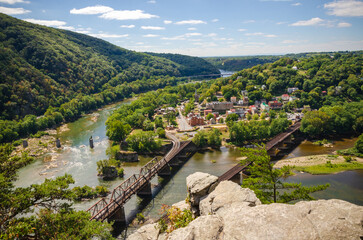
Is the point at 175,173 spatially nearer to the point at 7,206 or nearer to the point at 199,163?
the point at 199,163

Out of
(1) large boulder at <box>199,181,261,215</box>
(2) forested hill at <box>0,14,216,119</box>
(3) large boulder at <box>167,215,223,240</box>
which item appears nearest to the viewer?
(3) large boulder at <box>167,215,223,240</box>

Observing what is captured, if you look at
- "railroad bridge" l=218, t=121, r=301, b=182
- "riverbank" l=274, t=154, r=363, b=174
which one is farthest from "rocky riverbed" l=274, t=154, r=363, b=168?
"railroad bridge" l=218, t=121, r=301, b=182

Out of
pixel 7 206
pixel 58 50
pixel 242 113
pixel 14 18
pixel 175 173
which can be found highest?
pixel 14 18

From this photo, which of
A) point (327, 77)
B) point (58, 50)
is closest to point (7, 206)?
point (327, 77)

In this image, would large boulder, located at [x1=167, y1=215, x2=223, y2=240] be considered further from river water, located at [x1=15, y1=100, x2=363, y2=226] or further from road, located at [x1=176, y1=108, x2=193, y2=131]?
road, located at [x1=176, y1=108, x2=193, y2=131]

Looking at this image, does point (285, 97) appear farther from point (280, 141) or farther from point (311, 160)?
point (311, 160)

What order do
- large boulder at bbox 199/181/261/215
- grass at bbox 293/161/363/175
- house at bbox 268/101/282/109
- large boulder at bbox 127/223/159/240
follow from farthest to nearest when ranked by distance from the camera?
house at bbox 268/101/282/109, grass at bbox 293/161/363/175, large boulder at bbox 127/223/159/240, large boulder at bbox 199/181/261/215
